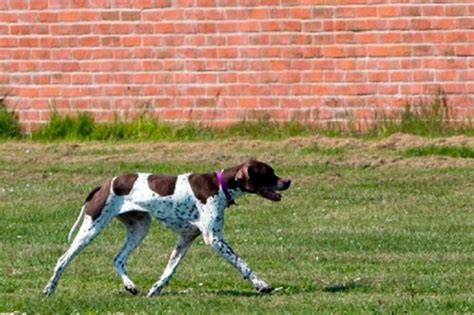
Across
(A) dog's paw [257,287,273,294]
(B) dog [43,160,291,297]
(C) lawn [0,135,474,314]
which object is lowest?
(C) lawn [0,135,474,314]

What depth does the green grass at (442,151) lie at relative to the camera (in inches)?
769

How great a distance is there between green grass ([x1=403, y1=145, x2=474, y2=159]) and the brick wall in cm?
82

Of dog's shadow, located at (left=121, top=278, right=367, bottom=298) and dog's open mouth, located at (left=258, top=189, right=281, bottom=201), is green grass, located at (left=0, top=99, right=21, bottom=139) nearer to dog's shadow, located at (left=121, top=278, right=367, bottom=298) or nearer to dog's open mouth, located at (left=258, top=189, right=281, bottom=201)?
dog's shadow, located at (left=121, top=278, right=367, bottom=298)

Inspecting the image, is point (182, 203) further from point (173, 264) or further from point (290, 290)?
point (290, 290)

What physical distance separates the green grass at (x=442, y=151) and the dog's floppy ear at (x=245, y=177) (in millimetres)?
7887

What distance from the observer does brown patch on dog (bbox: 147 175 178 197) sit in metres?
12.0

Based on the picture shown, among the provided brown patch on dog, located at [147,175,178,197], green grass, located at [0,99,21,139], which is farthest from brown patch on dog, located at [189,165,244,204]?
green grass, located at [0,99,21,139]

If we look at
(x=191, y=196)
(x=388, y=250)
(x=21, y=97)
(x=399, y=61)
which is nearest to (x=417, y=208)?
(x=388, y=250)

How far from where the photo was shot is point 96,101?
21.8 m

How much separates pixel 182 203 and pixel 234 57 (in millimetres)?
9317

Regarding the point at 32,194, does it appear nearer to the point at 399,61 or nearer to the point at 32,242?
the point at 32,242

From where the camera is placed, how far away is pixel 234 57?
21172 millimetres

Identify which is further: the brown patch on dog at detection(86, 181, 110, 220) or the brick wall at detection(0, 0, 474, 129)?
the brick wall at detection(0, 0, 474, 129)

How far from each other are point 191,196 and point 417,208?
531 centimetres
